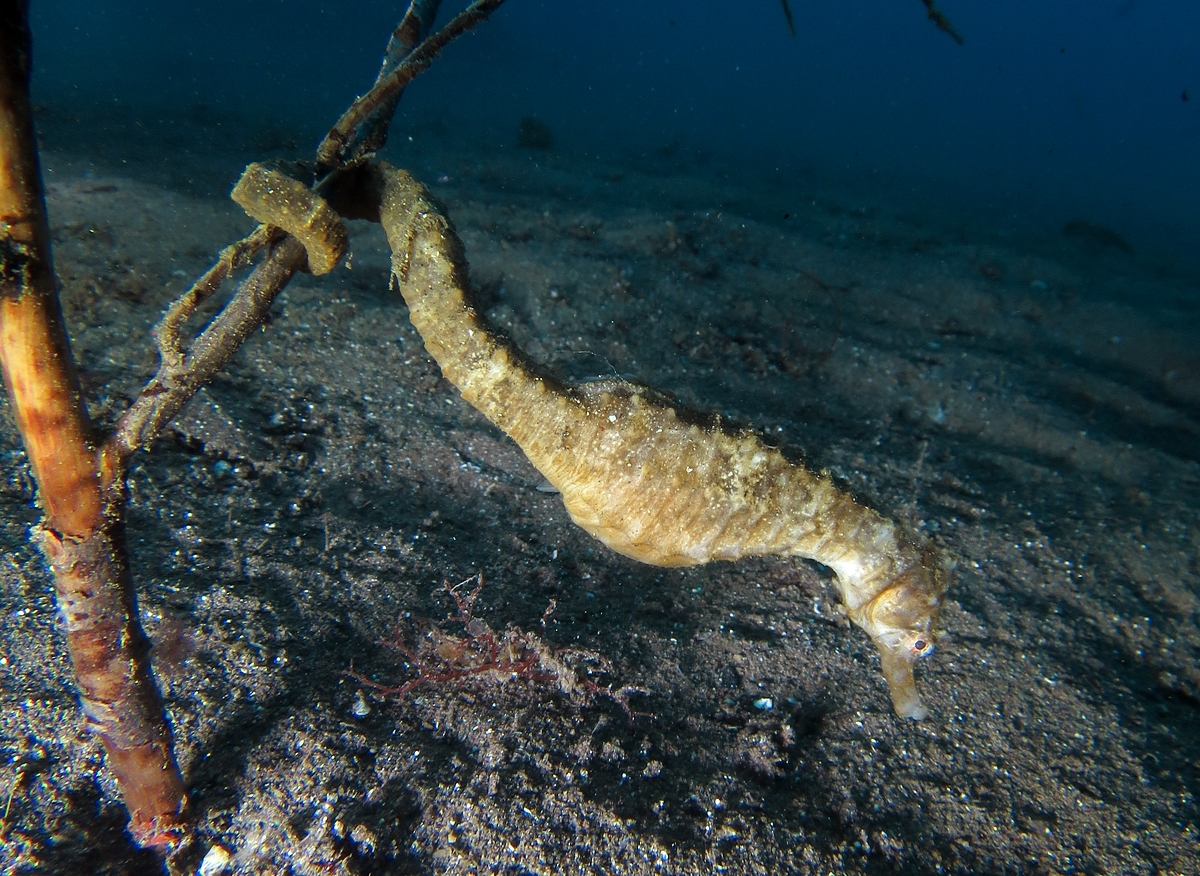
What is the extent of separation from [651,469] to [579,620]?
3.80 ft

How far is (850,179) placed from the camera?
78.1 feet

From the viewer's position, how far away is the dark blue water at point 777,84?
71.9 ft

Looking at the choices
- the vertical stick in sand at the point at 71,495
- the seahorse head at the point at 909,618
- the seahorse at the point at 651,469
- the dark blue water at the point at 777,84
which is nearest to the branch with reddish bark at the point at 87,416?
the vertical stick in sand at the point at 71,495

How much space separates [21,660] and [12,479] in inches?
51.9

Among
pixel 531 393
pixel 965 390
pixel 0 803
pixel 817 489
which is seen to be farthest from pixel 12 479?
pixel 965 390

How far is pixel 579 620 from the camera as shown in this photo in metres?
3.49

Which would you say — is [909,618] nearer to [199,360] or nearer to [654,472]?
[654,472]

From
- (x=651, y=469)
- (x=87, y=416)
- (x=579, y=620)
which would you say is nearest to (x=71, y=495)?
(x=87, y=416)

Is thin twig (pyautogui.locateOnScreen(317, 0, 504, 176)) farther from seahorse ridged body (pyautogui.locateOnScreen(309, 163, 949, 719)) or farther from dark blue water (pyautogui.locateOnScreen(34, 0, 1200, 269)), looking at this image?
dark blue water (pyautogui.locateOnScreen(34, 0, 1200, 269))

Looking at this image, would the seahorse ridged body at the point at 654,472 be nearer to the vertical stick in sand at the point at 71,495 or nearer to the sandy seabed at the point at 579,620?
the sandy seabed at the point at 579,620

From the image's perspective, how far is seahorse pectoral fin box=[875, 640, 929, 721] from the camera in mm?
3250

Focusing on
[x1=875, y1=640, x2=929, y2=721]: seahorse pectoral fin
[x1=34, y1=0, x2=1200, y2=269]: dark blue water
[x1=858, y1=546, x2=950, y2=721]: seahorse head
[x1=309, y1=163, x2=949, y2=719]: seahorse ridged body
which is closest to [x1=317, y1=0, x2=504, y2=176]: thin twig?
[x1=309, y1=163, x2=949, y2=719]: seahorse ridged body

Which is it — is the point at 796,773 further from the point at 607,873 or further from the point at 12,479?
the point at 12,479

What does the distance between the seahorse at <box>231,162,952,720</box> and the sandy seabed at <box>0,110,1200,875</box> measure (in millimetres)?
331
